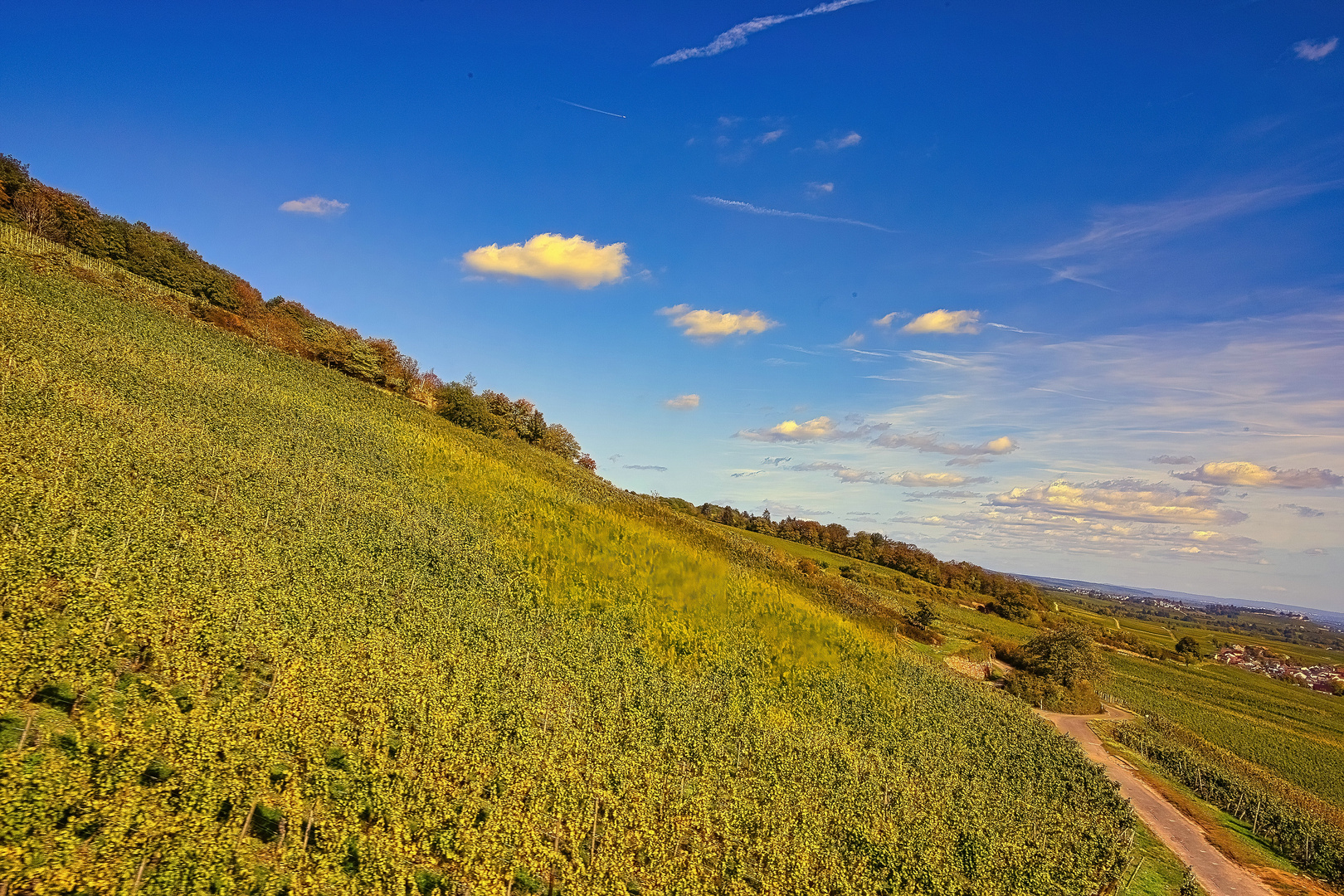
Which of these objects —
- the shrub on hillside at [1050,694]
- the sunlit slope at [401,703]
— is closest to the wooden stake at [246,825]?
the sunlit slope at [401,703]

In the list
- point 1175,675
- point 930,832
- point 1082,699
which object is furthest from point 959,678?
point 1175,675

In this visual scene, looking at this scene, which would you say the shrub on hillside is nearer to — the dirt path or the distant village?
the dirt path

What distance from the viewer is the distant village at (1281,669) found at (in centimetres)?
8701

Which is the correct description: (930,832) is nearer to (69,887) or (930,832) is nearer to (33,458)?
(69,887)

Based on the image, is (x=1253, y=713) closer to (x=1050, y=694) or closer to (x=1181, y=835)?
(x=1050, y=694)

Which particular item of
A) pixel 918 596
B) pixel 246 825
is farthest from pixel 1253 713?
pixel 246 825

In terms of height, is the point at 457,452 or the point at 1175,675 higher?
the point at 457,452

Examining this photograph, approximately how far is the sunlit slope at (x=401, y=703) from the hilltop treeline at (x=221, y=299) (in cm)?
2567

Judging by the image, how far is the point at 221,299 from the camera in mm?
63125

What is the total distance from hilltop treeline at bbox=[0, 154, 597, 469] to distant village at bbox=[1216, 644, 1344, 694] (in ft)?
440

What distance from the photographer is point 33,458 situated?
19484mm

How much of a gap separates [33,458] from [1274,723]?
9837 centimetres

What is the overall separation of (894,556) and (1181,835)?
85618 millimetres

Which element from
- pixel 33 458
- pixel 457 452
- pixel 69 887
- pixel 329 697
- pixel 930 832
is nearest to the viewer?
pixel 69 887
